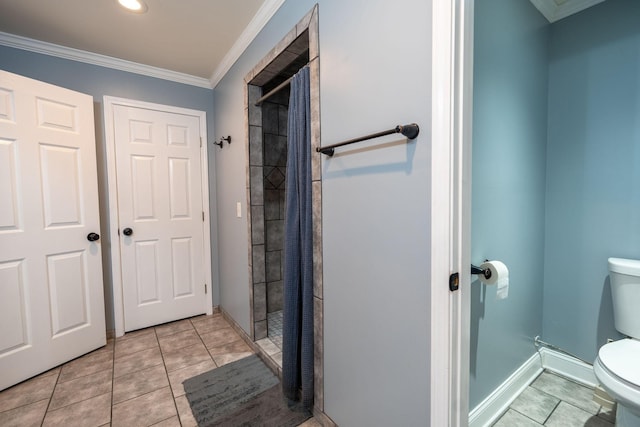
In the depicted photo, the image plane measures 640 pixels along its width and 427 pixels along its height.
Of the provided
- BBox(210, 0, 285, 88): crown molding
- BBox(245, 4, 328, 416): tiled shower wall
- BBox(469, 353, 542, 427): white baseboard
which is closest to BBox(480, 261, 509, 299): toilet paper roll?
BBox(469, 353, 542, 427): white baseboard

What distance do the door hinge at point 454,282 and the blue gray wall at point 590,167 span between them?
1.55 metres

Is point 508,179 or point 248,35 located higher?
point 248,35

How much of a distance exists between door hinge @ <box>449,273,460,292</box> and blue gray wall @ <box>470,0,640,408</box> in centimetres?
58

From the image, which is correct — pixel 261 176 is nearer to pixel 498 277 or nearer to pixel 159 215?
pixel 159 215

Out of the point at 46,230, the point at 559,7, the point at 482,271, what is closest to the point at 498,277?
the point at 482,271

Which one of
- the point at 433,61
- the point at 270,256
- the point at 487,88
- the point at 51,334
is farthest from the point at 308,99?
the point at 51,334

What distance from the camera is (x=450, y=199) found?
844 mm

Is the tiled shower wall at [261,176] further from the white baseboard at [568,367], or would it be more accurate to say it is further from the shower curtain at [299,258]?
the white baseboard at [568,367]

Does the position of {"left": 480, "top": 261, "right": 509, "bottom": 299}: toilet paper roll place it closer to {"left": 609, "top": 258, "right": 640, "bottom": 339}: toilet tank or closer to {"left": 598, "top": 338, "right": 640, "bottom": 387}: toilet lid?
{"left": 598, "top": 338, "right": 640, "bottom": 387}: toilet lid

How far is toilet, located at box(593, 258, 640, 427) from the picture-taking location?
1.11 meters

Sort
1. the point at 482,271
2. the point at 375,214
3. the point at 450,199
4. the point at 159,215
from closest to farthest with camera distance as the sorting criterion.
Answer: the point at 450,199
the point at 375,214
the point at 482,271
the point at 159,215

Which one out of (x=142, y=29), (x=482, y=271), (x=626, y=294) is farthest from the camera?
(x=142, y=29)

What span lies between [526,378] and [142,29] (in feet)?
11.8

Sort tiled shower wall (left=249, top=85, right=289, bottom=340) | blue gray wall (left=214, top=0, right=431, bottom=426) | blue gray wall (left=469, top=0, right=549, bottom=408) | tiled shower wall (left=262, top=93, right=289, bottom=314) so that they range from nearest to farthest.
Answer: blue gray wall (left=214, top=0, right=431, bottom=426)
blue gray wall (left=469, top=0, right=549, bottom=408)
tiled shower wall (left=249, top=85, right=289, bottom=340)
tiled shower wall (left=262, top=93, right=289, bottom=314)
